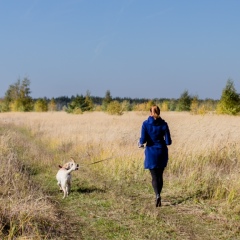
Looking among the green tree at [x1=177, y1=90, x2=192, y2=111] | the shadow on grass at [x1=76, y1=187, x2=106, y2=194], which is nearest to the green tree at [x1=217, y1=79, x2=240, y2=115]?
the green tree at [x1=177, y1=90, x2=192, y2=111]

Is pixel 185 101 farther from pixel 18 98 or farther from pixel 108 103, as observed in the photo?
pixel 18 98

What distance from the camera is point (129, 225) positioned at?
6109 millimetres

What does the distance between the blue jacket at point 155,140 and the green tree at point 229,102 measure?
99.2 feet

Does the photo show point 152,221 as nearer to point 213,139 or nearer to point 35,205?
point 35,205

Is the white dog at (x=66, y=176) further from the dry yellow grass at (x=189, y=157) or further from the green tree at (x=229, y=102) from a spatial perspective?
the green tree at (x=229, y=102)

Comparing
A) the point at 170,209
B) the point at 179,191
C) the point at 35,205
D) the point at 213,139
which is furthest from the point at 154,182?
the point at 213,139

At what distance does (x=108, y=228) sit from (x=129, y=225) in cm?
39

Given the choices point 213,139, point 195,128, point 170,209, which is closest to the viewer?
point 170,209

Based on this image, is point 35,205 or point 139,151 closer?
point 35,205

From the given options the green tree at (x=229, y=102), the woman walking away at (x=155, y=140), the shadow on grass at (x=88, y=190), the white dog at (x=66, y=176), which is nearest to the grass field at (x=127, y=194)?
the shadow on grass at (x=88, y=190)

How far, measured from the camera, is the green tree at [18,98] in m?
57.5

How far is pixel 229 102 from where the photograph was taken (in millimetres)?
36281

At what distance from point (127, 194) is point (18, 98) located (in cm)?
5526

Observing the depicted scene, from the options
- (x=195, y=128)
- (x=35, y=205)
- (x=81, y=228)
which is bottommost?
(x=81, y=228)
